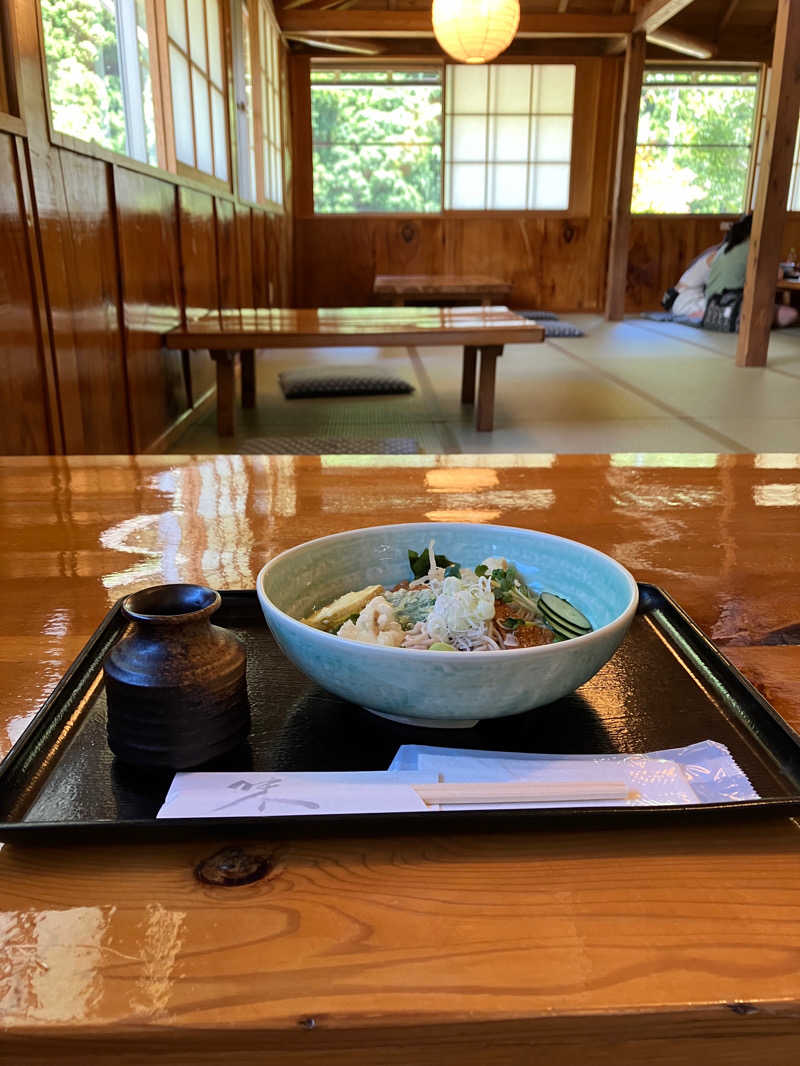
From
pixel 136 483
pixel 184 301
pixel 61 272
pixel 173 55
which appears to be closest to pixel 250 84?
pixel 173 55

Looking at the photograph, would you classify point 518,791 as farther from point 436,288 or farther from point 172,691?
point 436,288

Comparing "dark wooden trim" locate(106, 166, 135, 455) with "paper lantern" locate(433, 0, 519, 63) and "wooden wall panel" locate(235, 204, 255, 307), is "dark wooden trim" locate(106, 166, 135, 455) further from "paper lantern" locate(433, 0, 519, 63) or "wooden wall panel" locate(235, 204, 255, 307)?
"paper lantern" locate(433, 0, 519, 63)

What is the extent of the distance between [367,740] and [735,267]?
23.0 feet

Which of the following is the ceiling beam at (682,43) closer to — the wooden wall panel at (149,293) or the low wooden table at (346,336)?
the low wooden table at (346,336)

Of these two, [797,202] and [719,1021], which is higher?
[797,202]

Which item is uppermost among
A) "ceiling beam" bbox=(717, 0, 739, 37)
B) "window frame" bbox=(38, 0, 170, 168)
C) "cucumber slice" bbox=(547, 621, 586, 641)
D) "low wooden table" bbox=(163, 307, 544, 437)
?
"ceiling beam" bbox=(717, 0, 739, 37)

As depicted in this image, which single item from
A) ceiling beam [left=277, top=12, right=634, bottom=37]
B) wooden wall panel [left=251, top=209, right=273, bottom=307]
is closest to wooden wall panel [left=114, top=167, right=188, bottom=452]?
wooden wall panel [left=251, top=209, right=273, bottom=307]

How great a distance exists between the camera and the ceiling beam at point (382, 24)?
21.5 ft

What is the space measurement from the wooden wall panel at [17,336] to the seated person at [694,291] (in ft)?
20.7

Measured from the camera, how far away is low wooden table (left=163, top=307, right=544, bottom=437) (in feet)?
10.2

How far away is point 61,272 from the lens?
6.84ft

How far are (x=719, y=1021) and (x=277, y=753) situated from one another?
252 millimetres

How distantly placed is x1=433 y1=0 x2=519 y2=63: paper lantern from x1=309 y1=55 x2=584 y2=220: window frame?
237 centimetres

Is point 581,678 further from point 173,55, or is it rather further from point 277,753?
point 173,55
